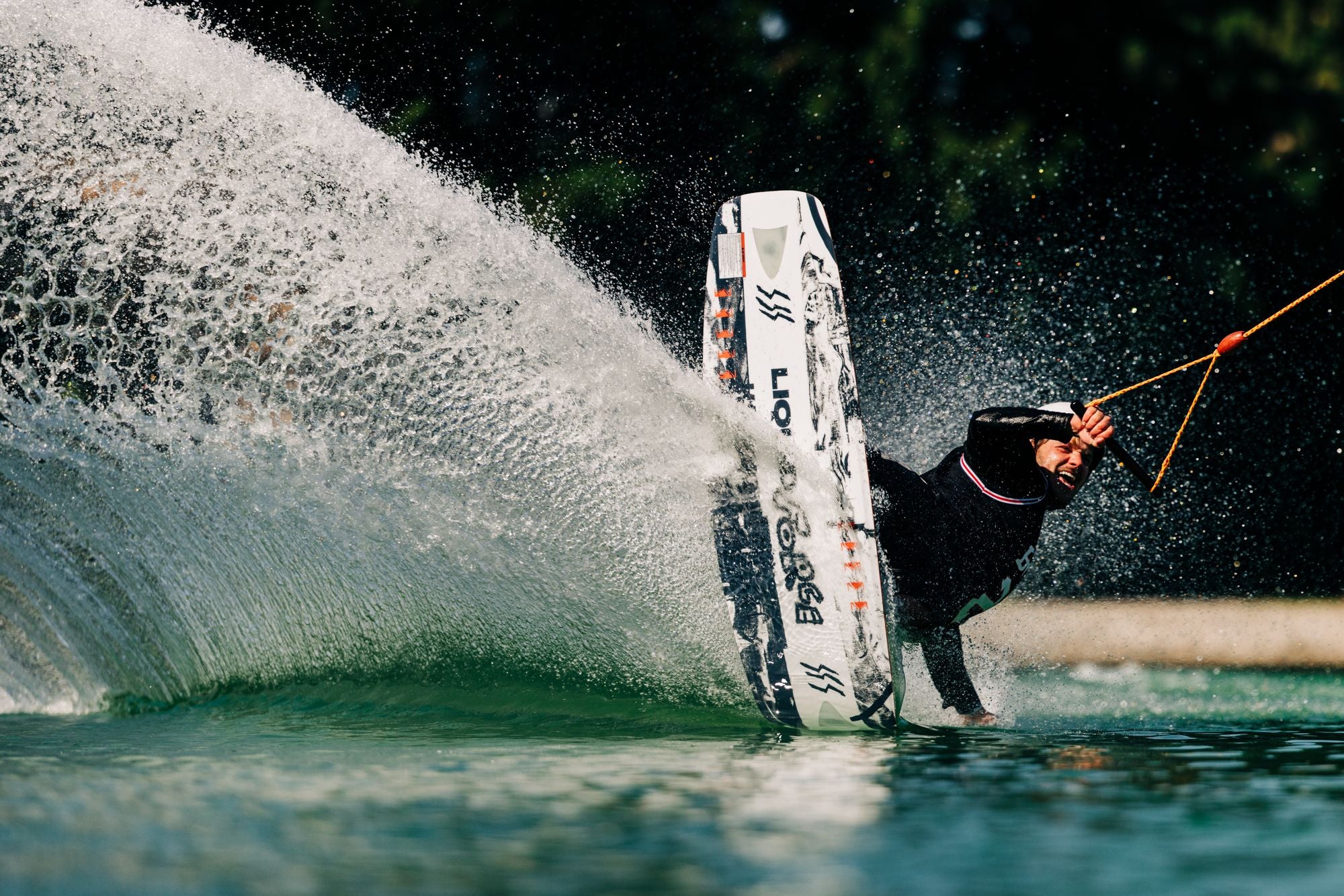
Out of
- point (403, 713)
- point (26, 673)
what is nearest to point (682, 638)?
point (403, 713)

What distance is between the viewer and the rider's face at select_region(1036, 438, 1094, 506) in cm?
506

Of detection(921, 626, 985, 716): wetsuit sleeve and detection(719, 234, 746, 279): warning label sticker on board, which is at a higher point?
detection(719, 234, 746, 279): warning label sticker on board

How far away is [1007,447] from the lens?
5.19 metres

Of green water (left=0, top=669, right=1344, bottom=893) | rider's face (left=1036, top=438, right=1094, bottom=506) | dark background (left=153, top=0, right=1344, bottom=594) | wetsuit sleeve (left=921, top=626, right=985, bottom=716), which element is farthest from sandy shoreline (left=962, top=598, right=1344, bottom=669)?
green water (left=0, top=669, right=1344, bottom=893)

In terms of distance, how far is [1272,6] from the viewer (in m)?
12.2

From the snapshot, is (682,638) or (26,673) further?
(26,673)

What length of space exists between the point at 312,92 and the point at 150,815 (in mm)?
3257

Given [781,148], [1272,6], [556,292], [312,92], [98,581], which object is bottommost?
[98,581]

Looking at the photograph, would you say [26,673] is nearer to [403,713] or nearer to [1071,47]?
[403,713]

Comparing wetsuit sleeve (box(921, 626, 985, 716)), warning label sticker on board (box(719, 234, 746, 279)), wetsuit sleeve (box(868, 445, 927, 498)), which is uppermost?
warning label sticker on board (box(719, 234, 746, 279))

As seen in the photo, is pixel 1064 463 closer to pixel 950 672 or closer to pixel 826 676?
pixel 950 672

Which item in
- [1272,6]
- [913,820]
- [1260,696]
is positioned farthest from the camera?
[1272,6]

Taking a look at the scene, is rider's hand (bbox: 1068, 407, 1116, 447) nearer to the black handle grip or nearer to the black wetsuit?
the black handle grip

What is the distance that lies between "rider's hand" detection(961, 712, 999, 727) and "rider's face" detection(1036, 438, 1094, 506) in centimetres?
79
